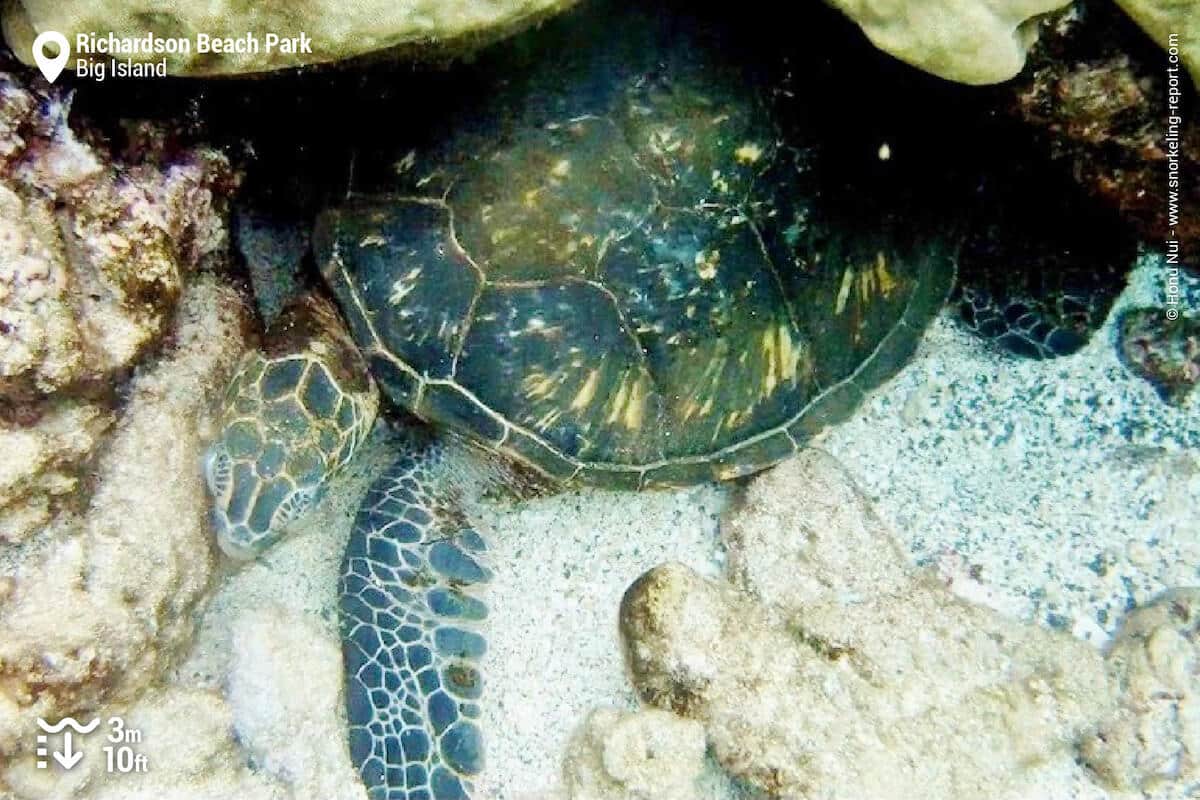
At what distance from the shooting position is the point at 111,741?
183 centimetres

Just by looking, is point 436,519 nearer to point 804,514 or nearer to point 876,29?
point 804,514

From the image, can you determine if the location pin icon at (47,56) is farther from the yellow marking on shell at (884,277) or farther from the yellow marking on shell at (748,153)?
the yellow marking on shell at (884,277)

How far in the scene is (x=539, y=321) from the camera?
88.4 inches

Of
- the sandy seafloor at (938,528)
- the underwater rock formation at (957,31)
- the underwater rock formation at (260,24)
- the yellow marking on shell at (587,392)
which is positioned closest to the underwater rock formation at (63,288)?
the underwater rock formation at (260,24)

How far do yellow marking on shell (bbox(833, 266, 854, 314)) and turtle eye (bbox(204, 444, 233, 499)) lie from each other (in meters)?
1.68

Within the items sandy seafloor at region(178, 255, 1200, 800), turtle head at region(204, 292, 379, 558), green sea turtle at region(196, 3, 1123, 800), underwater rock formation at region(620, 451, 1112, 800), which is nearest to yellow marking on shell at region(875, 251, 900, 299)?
green sea turtle at region(196, 3, 1123, 800)

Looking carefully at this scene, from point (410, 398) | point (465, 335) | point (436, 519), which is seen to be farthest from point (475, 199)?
point (436, 519)

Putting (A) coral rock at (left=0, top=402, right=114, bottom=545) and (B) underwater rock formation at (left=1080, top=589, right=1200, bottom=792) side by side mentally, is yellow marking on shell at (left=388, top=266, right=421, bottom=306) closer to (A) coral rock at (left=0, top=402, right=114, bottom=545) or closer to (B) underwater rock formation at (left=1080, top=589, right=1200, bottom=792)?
(A) coral rock at (left=0, top=402, right=114, bottom=545)

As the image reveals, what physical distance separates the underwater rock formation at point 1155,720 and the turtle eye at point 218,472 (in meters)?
2.27

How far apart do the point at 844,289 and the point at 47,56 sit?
1.97 metres

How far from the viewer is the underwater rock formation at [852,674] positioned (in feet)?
6.89

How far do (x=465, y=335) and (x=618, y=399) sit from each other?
442 mm

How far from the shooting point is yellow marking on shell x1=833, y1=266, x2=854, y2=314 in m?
2.49

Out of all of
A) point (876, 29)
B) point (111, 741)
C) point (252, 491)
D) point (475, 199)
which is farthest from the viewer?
point (475, 199)
